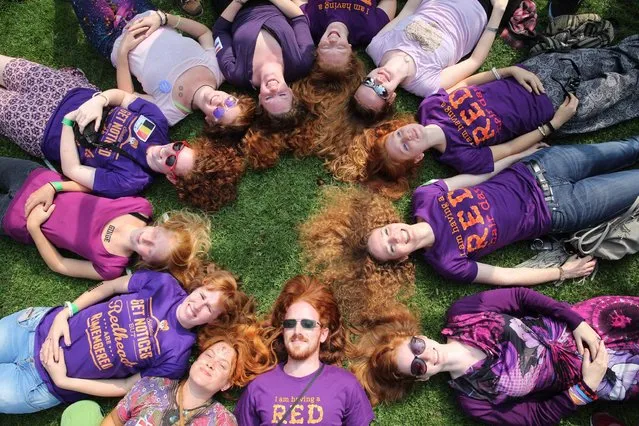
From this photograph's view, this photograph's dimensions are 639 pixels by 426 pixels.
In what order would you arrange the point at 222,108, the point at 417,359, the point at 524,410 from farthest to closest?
the point at 222,108 < the point at 524,410 < the point at 417,359

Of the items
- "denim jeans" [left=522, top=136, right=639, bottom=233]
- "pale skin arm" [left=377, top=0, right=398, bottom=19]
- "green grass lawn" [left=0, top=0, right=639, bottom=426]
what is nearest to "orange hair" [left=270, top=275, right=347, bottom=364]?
"green grass lawn" [left=0, top=0, right=639, bottom=426]

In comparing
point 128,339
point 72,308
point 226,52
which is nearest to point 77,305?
point 72,308

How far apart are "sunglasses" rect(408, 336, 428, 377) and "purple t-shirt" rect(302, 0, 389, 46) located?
11.1 feet

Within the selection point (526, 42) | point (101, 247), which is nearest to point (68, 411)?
point (101, 247)

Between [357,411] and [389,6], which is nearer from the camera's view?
[357,411]

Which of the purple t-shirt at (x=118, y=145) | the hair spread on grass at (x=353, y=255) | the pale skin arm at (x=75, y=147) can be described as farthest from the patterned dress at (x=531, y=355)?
the pale skin arm at (x=75, y=147)

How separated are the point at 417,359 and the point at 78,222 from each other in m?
3.64

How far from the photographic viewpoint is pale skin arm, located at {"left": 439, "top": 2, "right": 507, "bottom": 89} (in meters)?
5.46

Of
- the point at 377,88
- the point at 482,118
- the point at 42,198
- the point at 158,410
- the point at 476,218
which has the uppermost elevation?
the point at 377,88

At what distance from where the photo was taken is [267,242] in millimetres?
5465

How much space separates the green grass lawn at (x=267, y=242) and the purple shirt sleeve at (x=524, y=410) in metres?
0.32

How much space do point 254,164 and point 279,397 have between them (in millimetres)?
2417

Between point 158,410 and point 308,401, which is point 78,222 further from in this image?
point 308,401

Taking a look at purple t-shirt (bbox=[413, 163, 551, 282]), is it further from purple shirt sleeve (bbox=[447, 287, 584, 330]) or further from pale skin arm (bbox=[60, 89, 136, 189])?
pale skin arm (bbox=[60, 89, 136, 189])
